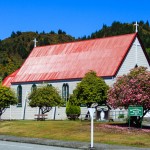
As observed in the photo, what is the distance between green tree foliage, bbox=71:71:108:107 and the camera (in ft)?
164

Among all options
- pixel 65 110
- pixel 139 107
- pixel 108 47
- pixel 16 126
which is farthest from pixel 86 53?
pixel 139 107

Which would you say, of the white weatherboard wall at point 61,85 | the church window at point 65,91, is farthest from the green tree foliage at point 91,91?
the church window at point 65,91

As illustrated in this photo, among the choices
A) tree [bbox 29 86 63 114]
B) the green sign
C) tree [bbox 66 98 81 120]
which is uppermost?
tree [bbox 29 86 63 114]

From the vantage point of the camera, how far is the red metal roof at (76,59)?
57.4m

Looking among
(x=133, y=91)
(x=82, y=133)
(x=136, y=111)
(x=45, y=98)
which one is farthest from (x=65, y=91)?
(x=82, y=133)

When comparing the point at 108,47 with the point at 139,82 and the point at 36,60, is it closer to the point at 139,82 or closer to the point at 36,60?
the point at 36,60

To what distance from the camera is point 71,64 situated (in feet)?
202

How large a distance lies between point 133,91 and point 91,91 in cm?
1341

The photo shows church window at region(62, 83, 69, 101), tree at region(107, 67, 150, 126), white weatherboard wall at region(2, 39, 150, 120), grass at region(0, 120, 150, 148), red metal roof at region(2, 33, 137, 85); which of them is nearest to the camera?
grass at region(0, 120, 150, 148)

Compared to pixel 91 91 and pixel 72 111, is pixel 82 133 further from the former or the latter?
pixel 72 111

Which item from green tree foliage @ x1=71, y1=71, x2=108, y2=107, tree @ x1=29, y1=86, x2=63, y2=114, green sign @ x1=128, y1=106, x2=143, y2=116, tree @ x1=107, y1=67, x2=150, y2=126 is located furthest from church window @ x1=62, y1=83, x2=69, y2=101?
green sign @ x1=128, y1=106, x2=143, y2=116

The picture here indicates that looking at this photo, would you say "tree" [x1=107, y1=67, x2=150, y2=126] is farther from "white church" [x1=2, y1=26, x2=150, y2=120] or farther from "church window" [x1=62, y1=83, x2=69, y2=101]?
"church window" [x1=62, y1=83, x2=69, y2=101]

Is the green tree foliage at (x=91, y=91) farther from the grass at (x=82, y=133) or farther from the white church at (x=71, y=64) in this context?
the grass at (x=82, y=133)

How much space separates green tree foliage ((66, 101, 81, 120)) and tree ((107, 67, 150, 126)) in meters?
16.1
